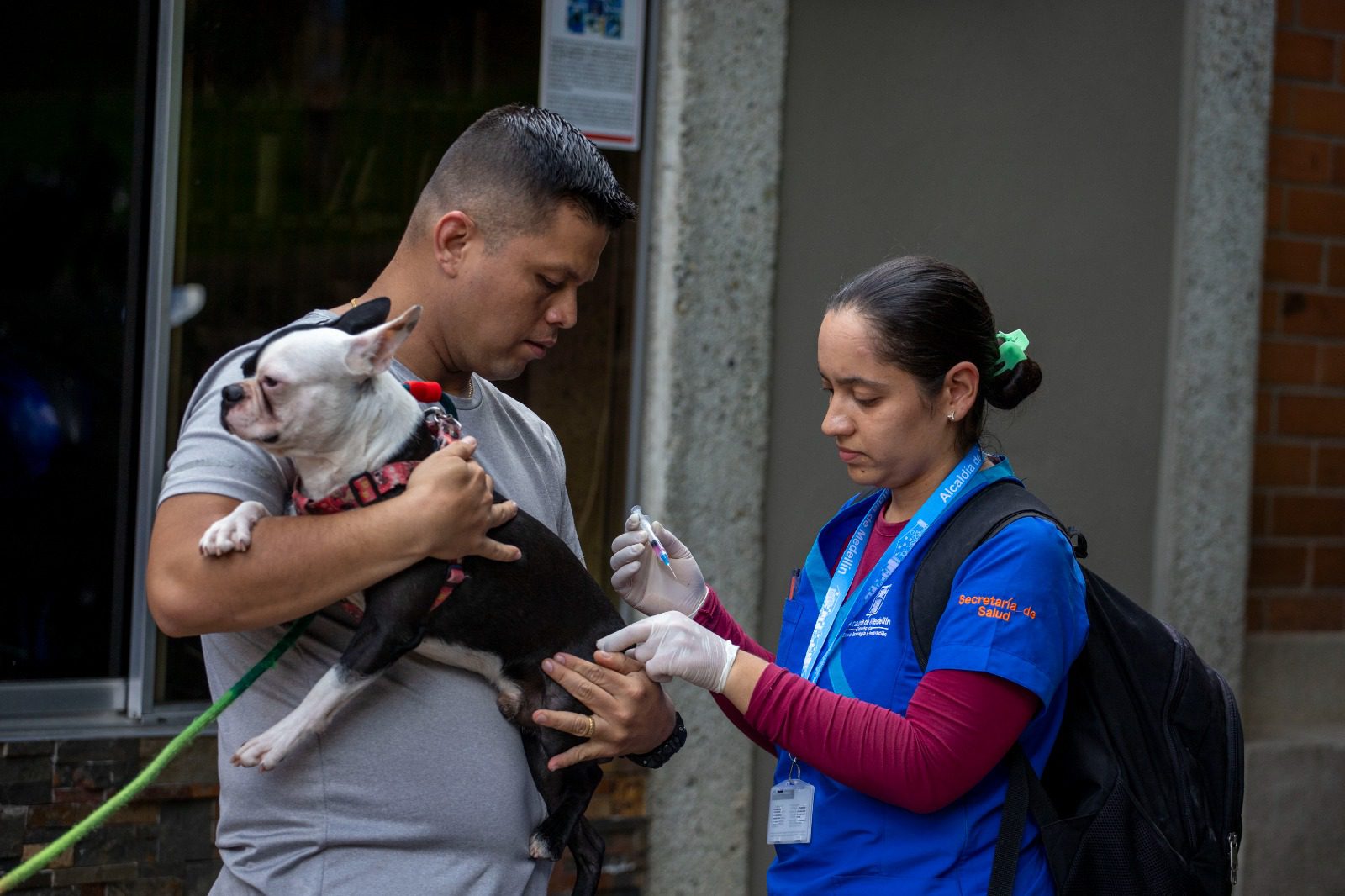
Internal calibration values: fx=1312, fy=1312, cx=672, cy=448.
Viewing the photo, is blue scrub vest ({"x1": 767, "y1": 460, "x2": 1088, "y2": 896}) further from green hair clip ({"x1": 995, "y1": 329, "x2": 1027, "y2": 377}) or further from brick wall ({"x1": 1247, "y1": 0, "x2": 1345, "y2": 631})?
brick wall ({"x1": 1247, "y1": 0, "x2": 1345, "y2": 631})

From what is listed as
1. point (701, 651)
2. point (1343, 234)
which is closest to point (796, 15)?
point (1343, 234)

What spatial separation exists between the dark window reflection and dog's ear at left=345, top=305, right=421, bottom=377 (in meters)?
2.43

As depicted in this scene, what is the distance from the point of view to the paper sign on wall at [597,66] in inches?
180

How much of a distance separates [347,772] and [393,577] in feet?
1.07

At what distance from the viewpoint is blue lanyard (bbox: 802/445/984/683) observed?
8.03ft

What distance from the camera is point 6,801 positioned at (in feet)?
12.6

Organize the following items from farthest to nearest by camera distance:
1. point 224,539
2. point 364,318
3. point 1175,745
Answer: point 1175,745
point 364,318
point 224,539

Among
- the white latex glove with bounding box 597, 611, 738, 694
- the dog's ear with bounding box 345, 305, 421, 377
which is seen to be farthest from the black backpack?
the dog's ear with bounding box 345, 305, 421, 377

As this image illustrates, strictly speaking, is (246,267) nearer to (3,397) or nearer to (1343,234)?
(3,397)

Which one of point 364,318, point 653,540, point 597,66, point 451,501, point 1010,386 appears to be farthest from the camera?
point 597,66

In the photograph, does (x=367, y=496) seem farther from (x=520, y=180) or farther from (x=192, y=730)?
(x=520, y=180)

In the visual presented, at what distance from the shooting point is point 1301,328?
575 cm

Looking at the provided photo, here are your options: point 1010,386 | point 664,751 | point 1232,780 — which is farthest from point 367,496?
point 1232,780

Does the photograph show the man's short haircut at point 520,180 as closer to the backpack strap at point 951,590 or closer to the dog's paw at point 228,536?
the dog's paw at point 228,536
